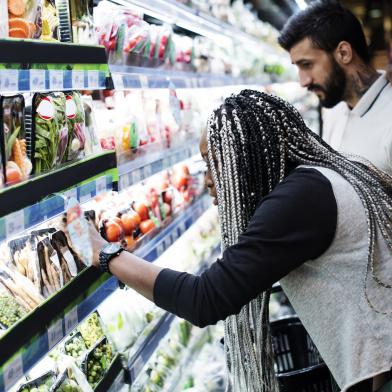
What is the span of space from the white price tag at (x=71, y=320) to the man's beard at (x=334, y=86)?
68.4 inches

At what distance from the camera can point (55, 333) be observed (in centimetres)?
120

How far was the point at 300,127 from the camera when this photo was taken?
1.43 meters

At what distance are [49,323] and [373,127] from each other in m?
1.69

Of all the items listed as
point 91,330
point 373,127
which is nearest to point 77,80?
point 91,330

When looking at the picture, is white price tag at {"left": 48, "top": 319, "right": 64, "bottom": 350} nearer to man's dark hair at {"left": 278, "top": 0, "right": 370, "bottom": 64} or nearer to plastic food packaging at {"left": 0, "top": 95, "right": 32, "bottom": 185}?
plastic food packaging at {"left": 0, "top": 95, "right": 32, "bottom": 185}

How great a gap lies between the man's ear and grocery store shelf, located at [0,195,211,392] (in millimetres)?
1555

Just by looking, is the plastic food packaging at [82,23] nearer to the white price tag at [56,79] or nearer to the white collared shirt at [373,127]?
the white price tag at [56,79]

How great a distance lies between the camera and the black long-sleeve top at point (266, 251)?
125 cm

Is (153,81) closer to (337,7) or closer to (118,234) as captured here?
(118,234)

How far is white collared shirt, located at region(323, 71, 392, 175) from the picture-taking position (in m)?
2.30

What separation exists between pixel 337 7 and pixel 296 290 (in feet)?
5.71

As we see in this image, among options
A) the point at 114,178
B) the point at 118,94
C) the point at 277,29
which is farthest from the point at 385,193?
the point at 277,29

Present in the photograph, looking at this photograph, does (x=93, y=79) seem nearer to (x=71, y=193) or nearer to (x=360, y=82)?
(x=71, y=193)

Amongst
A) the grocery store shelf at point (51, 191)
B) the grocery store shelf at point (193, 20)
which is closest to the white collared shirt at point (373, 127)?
the grocery store shelf at point (193, 20)
